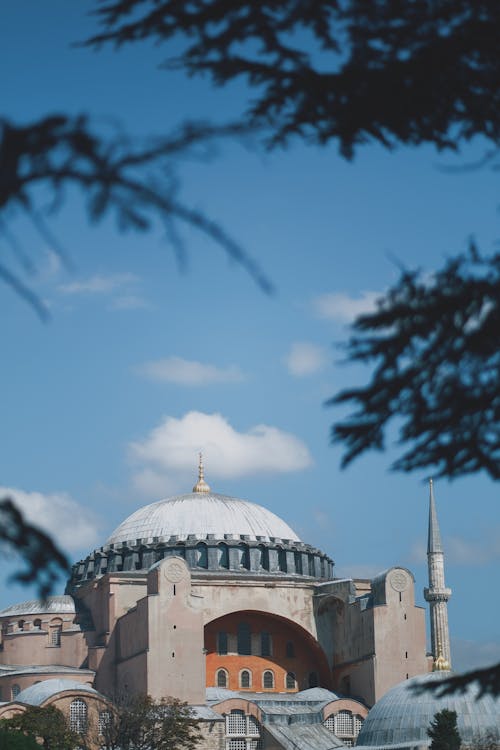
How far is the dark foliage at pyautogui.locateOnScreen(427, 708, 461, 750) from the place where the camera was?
34625 mm

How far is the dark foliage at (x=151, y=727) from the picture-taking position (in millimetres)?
38344

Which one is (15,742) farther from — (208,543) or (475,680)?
(475,680)

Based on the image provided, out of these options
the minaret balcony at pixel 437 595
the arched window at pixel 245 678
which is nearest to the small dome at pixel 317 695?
the arched window at pixel 245 678

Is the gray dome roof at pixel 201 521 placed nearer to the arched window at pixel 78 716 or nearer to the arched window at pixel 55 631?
the arched window at pixel 55 631

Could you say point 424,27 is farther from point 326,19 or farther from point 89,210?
Result: point 89,210

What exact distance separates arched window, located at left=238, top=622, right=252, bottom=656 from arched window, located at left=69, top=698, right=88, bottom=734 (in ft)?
25.4

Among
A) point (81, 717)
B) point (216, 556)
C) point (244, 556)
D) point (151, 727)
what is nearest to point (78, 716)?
point (81, 717)

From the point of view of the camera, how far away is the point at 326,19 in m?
7.25

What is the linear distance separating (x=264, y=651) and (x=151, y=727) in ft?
34.7

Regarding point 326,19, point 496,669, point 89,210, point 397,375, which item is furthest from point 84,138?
point 496,669

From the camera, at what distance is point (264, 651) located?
159 ft

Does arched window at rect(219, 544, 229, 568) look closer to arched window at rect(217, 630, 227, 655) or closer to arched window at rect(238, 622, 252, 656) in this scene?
Result: arched window at rect(238, 622, 252, 656)

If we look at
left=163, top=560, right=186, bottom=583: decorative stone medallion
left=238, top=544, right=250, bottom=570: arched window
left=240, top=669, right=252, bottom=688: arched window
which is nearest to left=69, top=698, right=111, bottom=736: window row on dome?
left=163, top=560, right=186, bottom=583: decorative stone medallion

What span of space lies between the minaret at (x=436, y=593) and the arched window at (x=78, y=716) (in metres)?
15.8
